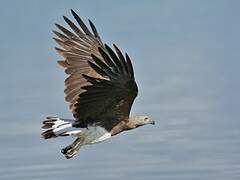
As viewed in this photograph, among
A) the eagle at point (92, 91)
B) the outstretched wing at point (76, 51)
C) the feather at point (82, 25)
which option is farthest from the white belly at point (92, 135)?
the feather at point (82, 25)

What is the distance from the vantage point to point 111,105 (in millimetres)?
13641

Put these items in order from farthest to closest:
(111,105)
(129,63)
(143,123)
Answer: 1. (143,123)
2. (111,105)
3. (129,63)

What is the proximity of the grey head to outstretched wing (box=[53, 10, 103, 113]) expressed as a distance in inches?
40.2

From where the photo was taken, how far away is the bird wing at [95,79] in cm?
1253

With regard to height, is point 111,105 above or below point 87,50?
below

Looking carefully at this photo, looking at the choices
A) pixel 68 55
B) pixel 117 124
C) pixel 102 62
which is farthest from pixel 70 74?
pixel 102 62

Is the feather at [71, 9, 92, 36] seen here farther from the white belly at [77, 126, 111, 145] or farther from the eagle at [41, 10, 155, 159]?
the white belly at [77, 126, 111, 145]

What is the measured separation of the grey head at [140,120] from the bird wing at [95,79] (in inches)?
15.8

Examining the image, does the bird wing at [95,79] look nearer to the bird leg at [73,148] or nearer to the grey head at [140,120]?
the bird leg at [73,148]

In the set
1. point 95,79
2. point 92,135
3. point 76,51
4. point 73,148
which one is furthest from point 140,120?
point 95,79

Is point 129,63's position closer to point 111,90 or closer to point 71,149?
point 111,90

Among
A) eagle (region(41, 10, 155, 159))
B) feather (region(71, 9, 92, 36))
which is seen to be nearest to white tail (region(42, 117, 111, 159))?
eagle (region(41, 10, 155, 159))

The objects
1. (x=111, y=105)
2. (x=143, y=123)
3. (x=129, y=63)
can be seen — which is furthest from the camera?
(x=143, y=123)

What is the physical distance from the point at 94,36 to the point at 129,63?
2.98 m
